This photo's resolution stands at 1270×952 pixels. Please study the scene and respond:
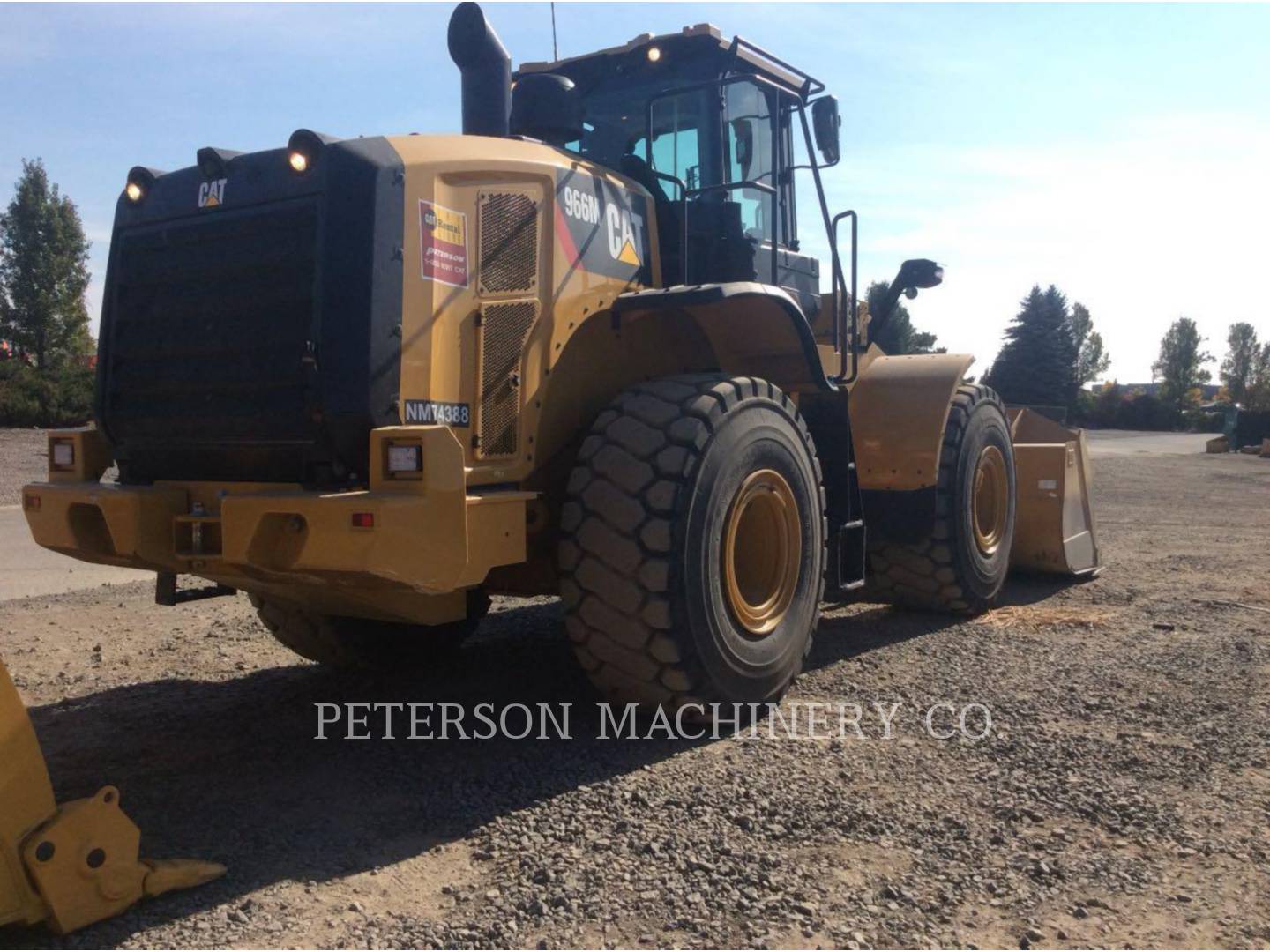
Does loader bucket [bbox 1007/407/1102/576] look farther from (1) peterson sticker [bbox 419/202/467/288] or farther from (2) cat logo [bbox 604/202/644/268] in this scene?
(1) peterson sticker [bbox 419/202/467/288]

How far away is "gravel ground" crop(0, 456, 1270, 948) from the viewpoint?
2883 millimetres

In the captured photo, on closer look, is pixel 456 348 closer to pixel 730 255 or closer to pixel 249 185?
pixel 249 185

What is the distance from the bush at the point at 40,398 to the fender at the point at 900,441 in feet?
74.6

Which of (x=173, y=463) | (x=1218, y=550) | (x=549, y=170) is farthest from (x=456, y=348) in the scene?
(x=1218, y=550)

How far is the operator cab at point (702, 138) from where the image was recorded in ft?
17.3

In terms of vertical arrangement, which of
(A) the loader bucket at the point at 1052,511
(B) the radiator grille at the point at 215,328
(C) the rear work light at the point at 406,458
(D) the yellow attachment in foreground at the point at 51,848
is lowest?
(D) the yellow attachment in foreground at the point at 51,848

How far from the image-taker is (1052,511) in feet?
25.6

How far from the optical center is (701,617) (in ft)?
13.7

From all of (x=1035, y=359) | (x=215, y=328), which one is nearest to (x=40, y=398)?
(x=215, y=328)

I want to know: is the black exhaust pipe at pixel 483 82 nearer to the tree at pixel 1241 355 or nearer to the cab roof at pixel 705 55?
the cab roof at pixel 705 55

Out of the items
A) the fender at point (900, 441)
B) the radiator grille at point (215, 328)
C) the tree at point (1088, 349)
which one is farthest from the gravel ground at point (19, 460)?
the tree at point (1088, 349)

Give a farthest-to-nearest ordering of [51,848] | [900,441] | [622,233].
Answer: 1. [900,441]
2. [622,233]
3. [51,848]

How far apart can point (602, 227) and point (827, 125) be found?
1834mm

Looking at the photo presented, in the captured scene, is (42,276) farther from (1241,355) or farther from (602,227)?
(1241,355)
